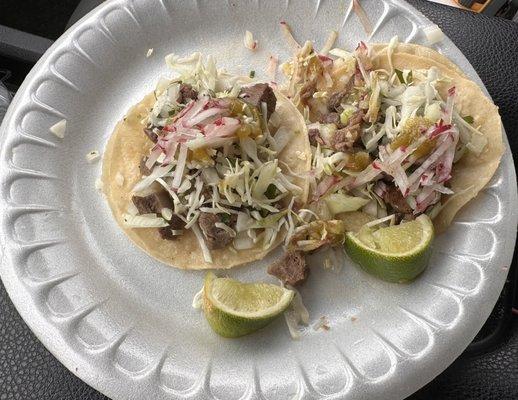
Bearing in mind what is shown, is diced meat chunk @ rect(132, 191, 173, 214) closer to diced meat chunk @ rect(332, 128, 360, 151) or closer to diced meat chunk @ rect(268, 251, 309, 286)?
diced meat chunk @ rect(268, 251, 309, 286)

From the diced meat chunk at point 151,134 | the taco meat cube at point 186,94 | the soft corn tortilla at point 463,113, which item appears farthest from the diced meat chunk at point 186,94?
the soft corn tortilla at point 463,113

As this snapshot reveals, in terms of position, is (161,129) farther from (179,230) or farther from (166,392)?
(166,392)

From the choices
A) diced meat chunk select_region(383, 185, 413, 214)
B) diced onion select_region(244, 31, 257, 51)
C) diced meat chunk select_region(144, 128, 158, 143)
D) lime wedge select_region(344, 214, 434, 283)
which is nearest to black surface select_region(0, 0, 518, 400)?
lime wedge select_region(344, 214, 434, 283)

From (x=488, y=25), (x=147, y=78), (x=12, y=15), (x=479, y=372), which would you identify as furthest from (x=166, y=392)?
(x=12, y=15)

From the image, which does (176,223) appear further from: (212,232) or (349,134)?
(349,134)

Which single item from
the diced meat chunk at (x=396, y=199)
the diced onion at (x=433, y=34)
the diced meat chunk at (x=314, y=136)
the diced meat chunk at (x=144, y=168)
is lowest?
the diced meat chunk at (x=144, y=168)

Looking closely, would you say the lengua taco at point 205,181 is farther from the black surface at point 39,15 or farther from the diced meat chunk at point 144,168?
the black surface at point 39,15
